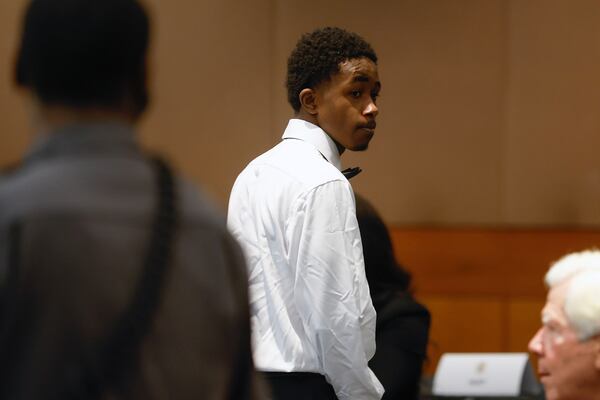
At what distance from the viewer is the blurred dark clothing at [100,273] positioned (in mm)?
1162

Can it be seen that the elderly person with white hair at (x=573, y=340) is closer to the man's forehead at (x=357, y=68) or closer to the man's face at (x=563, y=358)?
the man's face at (x=563, y=358)

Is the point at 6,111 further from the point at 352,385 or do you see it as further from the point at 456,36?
the point at 352,385

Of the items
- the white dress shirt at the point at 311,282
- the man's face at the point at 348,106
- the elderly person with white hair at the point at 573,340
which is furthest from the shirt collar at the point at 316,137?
the elderly person with white hair at the point at 573,340

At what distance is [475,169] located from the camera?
18.7ft

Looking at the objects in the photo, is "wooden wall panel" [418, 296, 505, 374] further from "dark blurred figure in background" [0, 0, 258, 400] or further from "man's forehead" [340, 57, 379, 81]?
"dark blurred figure in background" [0, 0, 258, 400]

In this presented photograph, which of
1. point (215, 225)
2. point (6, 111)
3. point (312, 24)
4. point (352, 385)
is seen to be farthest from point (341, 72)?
point (6, 111)

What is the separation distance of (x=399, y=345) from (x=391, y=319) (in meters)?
0.08

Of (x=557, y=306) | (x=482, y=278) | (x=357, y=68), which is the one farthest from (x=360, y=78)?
(x=482, y=278)

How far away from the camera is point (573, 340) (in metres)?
2.18

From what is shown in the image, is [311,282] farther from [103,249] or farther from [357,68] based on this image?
[103,249]

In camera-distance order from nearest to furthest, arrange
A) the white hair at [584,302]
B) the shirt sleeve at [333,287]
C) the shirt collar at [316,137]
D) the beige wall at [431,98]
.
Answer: the white hair at [584,302] < the shirt sleeve at [333,287] < the shirt collar at [316,137] < the beige wall at [431,98]

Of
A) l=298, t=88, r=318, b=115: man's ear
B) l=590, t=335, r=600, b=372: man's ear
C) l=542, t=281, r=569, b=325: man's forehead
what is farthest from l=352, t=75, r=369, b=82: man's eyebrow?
l=590, t=335, r=600, b=372: man's ear

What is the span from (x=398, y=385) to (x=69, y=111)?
2.17 meters

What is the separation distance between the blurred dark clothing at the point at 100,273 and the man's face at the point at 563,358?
1043 millimetres
